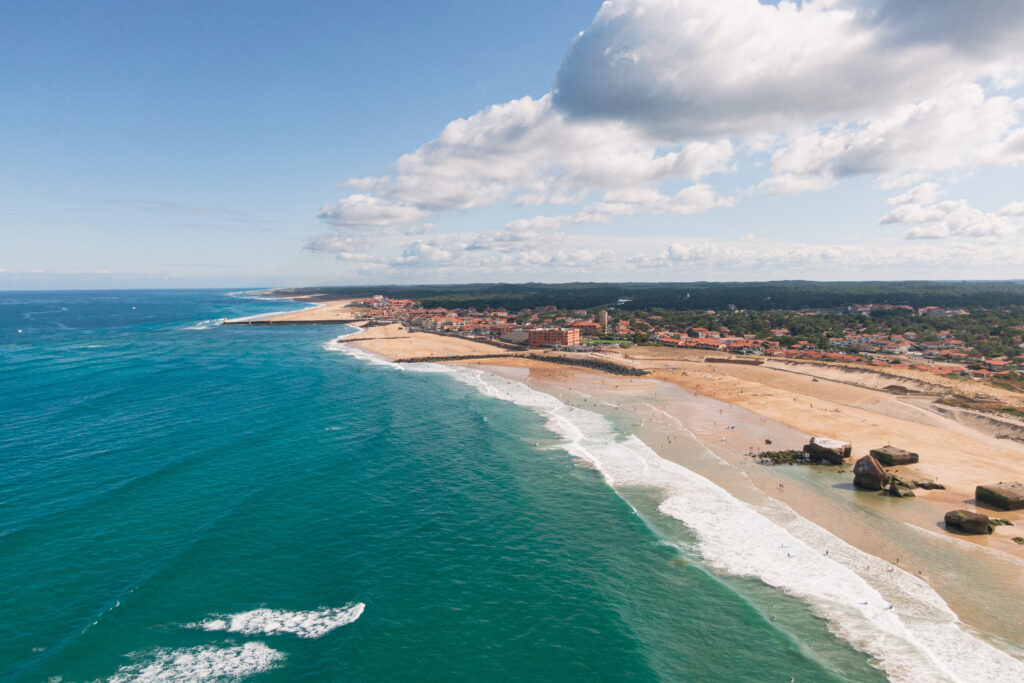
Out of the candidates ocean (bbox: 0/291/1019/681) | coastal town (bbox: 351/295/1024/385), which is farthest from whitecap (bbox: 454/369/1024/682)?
coastal town (bbox: 351/295/1024/385)

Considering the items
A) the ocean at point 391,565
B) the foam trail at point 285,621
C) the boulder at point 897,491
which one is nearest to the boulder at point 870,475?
the boulder at point 897,491

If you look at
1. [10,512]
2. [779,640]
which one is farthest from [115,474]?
[779,640]

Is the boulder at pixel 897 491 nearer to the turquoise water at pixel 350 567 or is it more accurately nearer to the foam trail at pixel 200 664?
the turquoise water at pixel 350 567

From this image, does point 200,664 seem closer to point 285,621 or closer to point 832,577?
point 285,621

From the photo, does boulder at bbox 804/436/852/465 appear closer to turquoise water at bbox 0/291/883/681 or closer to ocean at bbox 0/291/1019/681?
ocean at bbox 0/291/1019/681

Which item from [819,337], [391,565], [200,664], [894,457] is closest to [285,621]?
[200,664]

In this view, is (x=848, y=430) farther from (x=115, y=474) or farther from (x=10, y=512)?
(x=10, y=512)
